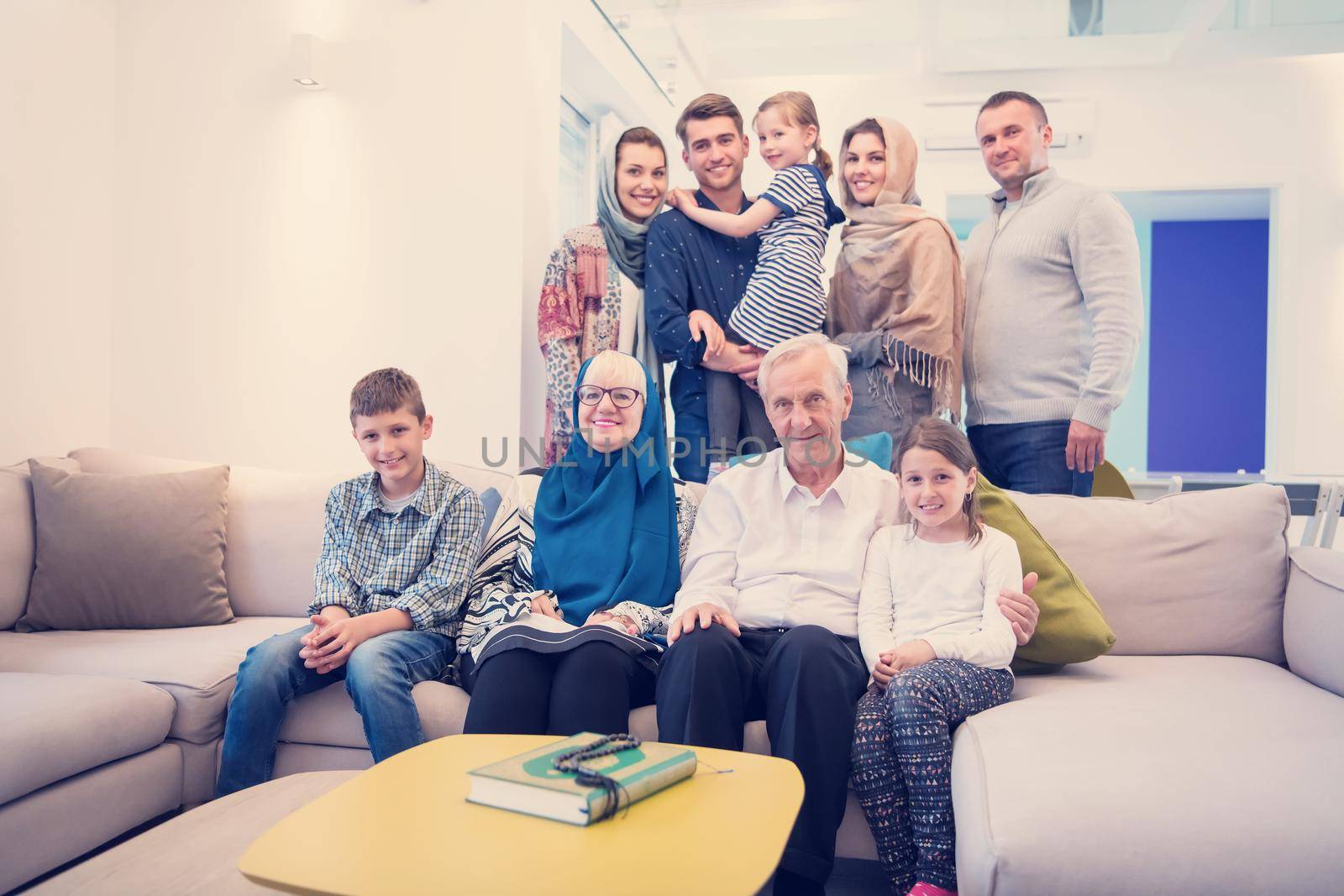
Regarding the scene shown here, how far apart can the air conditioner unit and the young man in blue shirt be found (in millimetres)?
2805

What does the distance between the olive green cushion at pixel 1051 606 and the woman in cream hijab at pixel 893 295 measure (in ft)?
1.67

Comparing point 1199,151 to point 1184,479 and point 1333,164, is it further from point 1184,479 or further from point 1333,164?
point 1184,479

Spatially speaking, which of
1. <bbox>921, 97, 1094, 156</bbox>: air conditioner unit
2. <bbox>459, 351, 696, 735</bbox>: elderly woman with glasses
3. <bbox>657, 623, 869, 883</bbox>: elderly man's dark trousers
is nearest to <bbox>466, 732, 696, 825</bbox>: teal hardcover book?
<bbox>657, 623, 869, 883</bbox>: elderly man's dark trousers

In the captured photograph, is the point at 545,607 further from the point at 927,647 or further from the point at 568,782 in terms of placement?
the point at 568,782

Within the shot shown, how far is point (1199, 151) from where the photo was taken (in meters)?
5.00

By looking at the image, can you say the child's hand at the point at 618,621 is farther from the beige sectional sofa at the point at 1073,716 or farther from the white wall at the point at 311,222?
the white wall at the point at 311,222

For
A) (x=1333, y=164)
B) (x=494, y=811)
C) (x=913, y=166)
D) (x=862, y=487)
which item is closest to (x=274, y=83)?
(x=913, y=166)

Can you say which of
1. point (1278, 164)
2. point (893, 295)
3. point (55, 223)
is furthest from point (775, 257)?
point (1278, 164)

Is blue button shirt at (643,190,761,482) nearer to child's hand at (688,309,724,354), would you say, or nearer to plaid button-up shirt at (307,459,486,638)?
child's hand at (688,309,724,354)

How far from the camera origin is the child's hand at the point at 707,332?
259cm

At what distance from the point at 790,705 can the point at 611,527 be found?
643mm

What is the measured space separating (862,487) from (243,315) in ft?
8.00

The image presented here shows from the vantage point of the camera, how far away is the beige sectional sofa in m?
1.28

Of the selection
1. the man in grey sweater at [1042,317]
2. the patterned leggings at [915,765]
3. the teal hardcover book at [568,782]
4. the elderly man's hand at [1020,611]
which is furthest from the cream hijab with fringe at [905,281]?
the teal hardcover book at [568,782]
